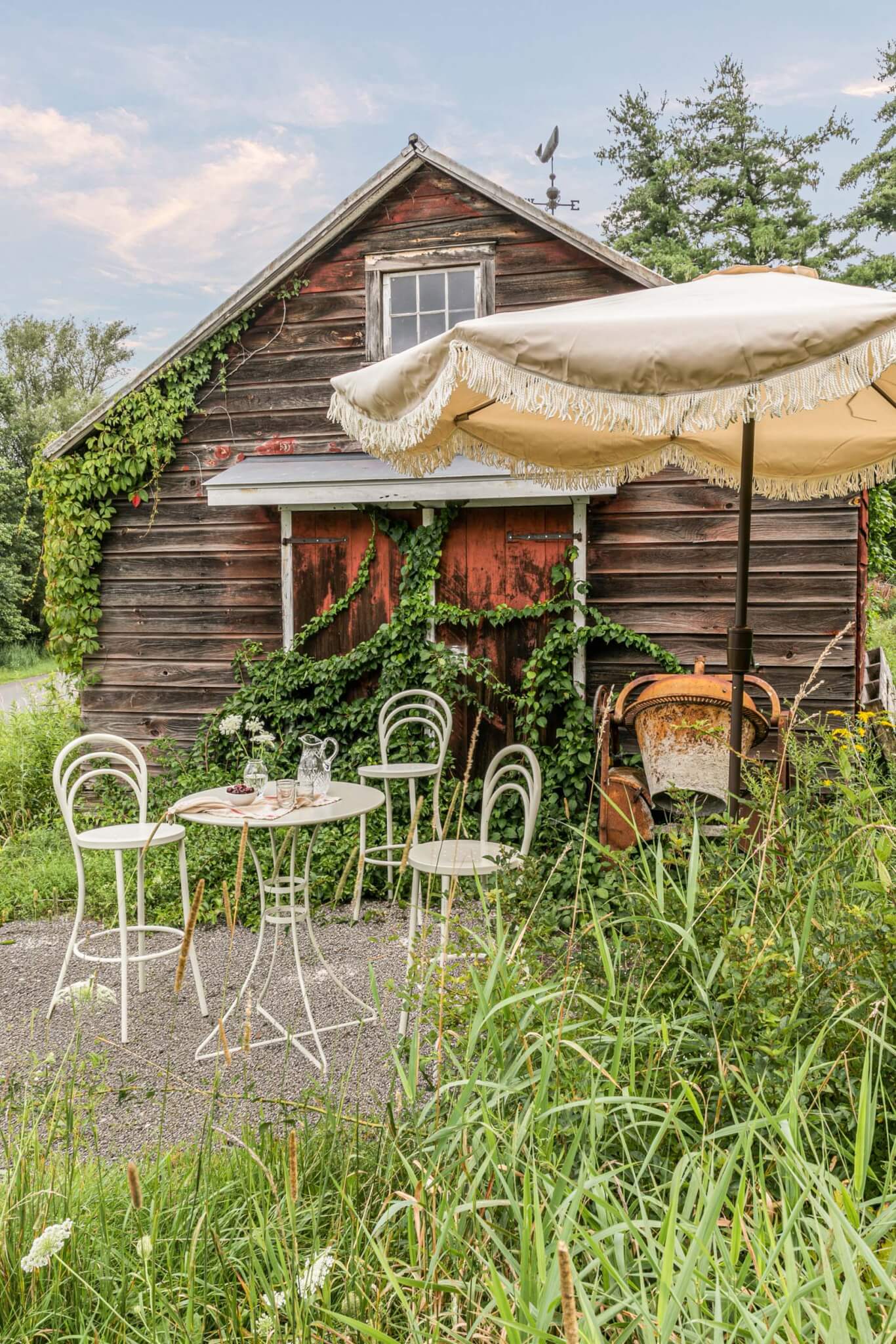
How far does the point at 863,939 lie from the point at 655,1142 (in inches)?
26.8

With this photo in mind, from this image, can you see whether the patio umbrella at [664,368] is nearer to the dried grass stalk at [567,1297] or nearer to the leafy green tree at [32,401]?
the dried grass stalk at [567,1297]

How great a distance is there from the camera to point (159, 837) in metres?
4.02

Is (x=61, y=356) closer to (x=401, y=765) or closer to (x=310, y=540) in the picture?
(x=310, y=540)

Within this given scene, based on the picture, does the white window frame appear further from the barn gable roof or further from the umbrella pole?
the umbrella pole

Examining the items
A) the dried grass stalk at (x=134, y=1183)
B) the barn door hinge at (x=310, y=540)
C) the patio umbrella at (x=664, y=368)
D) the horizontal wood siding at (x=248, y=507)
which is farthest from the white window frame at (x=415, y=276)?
the dried grass stalk at (x=134, y=1183)


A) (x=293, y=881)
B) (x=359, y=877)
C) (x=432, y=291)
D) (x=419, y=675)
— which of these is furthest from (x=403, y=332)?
(x=359, y=877)

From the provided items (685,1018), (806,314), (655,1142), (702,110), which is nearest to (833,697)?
(806,314)

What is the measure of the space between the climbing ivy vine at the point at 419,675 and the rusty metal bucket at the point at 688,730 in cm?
140

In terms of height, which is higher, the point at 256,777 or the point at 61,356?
the point at 61,356

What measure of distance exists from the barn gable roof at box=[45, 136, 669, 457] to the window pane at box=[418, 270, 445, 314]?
0.61m

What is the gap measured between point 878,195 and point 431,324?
1604 centimetres

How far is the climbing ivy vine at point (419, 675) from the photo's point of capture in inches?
237

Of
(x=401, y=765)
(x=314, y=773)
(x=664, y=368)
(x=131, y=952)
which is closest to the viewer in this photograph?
(x=664, y=368)

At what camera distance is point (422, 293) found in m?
6.64
